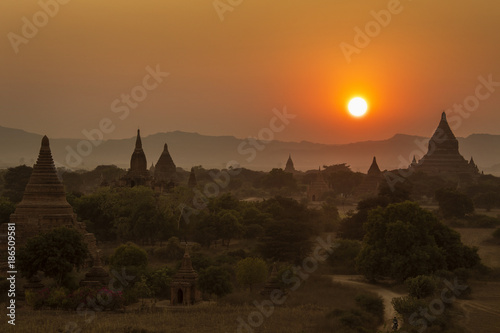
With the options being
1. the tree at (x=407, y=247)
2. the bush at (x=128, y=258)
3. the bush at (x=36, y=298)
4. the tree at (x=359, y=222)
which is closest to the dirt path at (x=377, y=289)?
the tree at (x=407, y=247)

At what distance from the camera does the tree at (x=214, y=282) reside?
38188 millimetres

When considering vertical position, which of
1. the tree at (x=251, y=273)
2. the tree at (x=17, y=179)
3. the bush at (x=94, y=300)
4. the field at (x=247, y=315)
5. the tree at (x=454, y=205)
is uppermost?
the tree at (x=17, y=179)

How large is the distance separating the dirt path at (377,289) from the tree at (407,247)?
0.88m

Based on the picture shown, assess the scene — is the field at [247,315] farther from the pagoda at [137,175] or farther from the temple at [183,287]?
the pagoda at [137,175]

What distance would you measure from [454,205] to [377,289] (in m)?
35.9

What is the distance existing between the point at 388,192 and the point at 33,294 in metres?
33.5

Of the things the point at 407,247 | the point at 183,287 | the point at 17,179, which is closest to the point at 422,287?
the point at 407,247

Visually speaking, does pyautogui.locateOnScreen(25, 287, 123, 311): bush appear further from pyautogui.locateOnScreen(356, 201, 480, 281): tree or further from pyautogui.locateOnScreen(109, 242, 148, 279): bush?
pyautogui.locateOnScreen(356, 201, 480, 281): tree

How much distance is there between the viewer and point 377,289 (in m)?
40.7

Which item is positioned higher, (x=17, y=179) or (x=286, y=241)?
(x=17, y=179)

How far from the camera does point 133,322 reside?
3206 cm

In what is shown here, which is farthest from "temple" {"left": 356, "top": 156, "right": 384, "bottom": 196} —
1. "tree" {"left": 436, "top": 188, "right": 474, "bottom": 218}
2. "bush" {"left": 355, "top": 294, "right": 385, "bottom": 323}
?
"bush" {"left": 355, "top": 294, "right": 385, "bottom": 323}

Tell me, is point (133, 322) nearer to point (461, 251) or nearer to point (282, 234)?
point (282, 234)

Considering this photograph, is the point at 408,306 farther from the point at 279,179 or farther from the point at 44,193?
the point at 279,179
